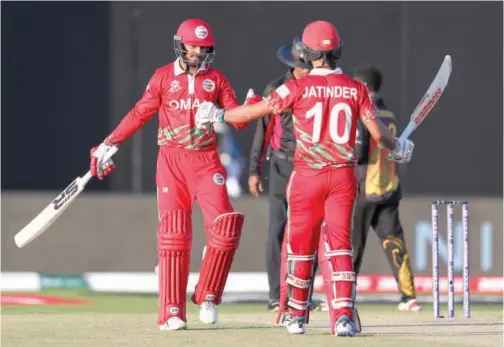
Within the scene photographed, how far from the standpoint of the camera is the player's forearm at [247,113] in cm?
1012

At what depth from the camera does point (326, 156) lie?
32.8ft

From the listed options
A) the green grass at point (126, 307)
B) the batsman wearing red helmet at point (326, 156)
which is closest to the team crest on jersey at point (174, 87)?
the batsman wearing red helmet at point (326, 156)

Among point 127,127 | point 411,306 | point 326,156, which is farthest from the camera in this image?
point 411,306

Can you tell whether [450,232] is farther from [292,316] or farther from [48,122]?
[48,122]

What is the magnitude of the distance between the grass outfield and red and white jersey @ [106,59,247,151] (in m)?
1.11

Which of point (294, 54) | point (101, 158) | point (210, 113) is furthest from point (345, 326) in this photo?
point (294, 54)

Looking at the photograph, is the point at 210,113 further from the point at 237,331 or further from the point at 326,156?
the point at 237,331

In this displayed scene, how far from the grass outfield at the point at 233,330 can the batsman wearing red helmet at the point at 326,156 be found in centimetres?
38

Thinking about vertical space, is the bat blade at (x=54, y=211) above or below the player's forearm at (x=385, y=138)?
below

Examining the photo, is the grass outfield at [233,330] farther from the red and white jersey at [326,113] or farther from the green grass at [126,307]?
the red and white jersey at [326,113]

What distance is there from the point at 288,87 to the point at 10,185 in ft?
27.6

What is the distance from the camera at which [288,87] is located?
10078 millimetres

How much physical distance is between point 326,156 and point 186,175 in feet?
3.46

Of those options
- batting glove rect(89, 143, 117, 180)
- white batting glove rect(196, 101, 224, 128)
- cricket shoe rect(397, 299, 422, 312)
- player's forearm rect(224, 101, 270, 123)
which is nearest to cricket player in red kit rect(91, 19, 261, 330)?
batting glove rect(89, 143, 117, 180)
